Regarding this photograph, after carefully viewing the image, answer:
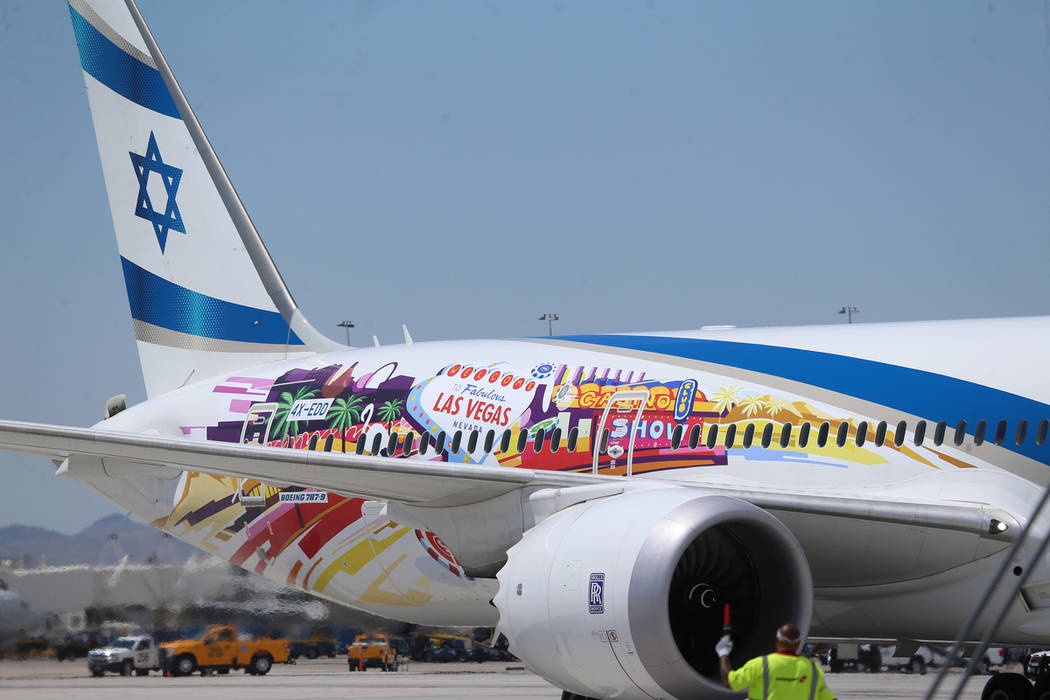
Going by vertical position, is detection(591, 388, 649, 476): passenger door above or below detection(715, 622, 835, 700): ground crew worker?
above

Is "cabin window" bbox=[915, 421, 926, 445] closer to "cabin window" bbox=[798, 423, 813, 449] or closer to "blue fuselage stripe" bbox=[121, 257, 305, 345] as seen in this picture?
"cabin window" bbox=[798, 423, 813, 449]

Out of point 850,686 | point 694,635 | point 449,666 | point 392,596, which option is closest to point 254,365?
point 392,596

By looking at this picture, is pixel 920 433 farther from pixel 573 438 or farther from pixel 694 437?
pixel 573 438

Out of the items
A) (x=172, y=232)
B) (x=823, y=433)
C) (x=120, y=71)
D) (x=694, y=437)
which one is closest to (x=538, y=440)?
(x=694, y=437)

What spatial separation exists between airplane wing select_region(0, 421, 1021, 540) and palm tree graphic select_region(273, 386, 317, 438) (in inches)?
101

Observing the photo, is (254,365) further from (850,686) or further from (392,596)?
(850,686)

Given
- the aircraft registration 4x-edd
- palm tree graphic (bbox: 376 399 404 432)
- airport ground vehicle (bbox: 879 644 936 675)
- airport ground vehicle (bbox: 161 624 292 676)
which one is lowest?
airport ground vehicle (bbox: 879 644 936 675)

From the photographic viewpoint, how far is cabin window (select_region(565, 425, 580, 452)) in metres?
9.97

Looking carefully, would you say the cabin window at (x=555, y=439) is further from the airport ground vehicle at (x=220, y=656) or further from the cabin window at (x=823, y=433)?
the airport ground vehicle at (x=220, y=656)

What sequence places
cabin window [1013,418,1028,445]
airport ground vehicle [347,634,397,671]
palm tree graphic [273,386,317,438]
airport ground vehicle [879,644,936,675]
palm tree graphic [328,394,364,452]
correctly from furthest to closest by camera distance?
airport ground vehicle [347,634,397,671] → airport ground vehicle [879,644,936,675] → palm tree graphic [273,386,317,438] → palm tree graphic [328,394,364,452] → cabin window [1013,418,1028,445]

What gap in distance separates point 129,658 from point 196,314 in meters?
8.67

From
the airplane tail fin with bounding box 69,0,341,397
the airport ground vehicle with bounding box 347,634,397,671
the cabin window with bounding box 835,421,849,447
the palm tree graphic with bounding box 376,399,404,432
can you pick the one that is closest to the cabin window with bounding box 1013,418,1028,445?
the cabin window with bounding box 835,421,849,447

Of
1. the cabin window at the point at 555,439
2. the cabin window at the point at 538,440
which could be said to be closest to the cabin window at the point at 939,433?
the cabin window at the point at 555,439

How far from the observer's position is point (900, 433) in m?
8.45
